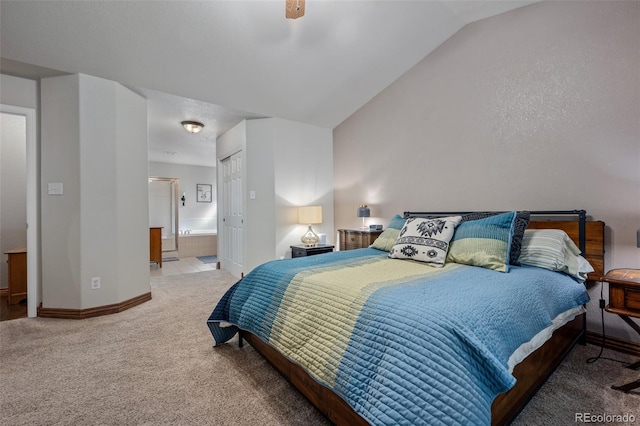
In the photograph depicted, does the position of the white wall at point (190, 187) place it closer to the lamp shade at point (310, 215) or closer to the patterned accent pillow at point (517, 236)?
the lamp shade at point (310, 215)

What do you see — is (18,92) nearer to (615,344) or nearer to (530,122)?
(530,122)

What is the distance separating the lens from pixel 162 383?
171 cm

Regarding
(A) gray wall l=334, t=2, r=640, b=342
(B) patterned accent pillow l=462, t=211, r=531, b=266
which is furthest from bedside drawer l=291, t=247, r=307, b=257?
(B) patterned accent pillow l=462, t=211, r=531, b=266

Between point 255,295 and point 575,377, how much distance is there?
211cm

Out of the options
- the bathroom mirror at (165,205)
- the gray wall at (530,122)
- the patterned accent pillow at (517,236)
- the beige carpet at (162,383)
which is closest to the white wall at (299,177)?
the gray wall at (530,122)

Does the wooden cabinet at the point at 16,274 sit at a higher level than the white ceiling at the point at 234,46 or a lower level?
lower

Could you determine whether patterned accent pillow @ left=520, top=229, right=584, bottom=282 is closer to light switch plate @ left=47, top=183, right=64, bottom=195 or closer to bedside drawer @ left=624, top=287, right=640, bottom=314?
bedside drawer @ left=624, top=287, right=640, bottom=314

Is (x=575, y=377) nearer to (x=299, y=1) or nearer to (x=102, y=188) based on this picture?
(x=299, y=1)

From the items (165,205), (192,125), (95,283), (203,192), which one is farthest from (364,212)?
(165,205)

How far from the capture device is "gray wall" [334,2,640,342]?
2123mm

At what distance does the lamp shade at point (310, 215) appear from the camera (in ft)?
12.9

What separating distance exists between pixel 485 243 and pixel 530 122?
1.37 meters

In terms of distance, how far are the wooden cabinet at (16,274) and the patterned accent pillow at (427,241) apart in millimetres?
4117

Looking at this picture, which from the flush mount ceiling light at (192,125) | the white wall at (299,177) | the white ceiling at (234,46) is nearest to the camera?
the white ceiling at (234,46)
